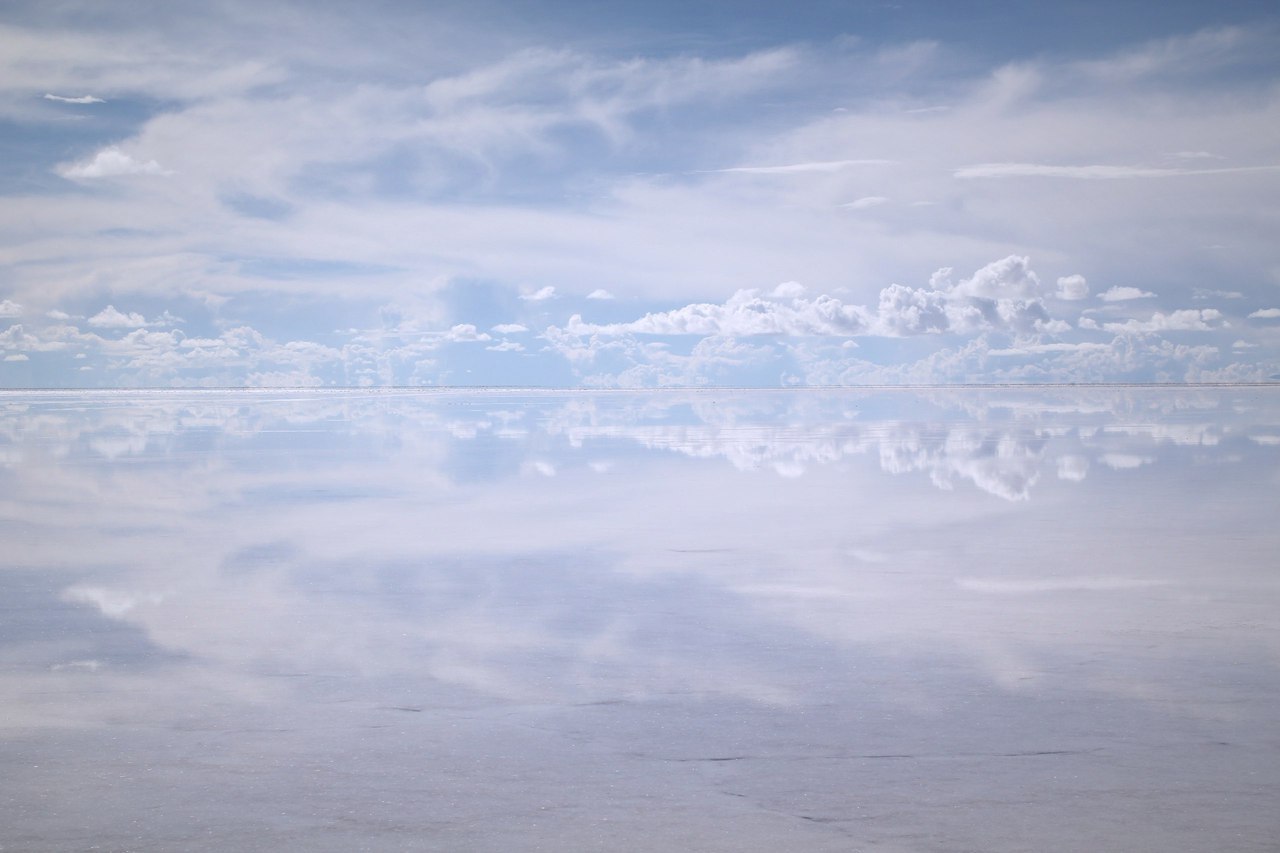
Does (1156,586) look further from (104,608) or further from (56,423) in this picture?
(56,423)

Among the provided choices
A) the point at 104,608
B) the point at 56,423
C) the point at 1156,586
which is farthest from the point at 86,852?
the point at 56,423

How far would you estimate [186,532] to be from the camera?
16891mm

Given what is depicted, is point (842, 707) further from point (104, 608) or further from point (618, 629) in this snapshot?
point (104, 608)

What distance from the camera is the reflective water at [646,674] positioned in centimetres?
592

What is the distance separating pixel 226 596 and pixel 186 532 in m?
5.43

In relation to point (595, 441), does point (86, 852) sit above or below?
below

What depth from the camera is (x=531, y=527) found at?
17047 millimetres

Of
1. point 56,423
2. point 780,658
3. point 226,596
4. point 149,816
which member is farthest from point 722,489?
point 56,423

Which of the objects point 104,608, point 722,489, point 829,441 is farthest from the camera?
point 829,441

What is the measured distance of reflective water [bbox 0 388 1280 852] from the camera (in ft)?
19.4

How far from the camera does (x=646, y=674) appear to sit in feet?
28.2

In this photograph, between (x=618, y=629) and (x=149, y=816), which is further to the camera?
(x=618, y=629)

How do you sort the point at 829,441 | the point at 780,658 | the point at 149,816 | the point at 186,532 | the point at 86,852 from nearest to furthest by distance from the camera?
the point at 86,852 < the point at 149,816 < the point at 780,658 < the point at 186,532 < the point at 829,441

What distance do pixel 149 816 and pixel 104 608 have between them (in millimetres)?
6166
